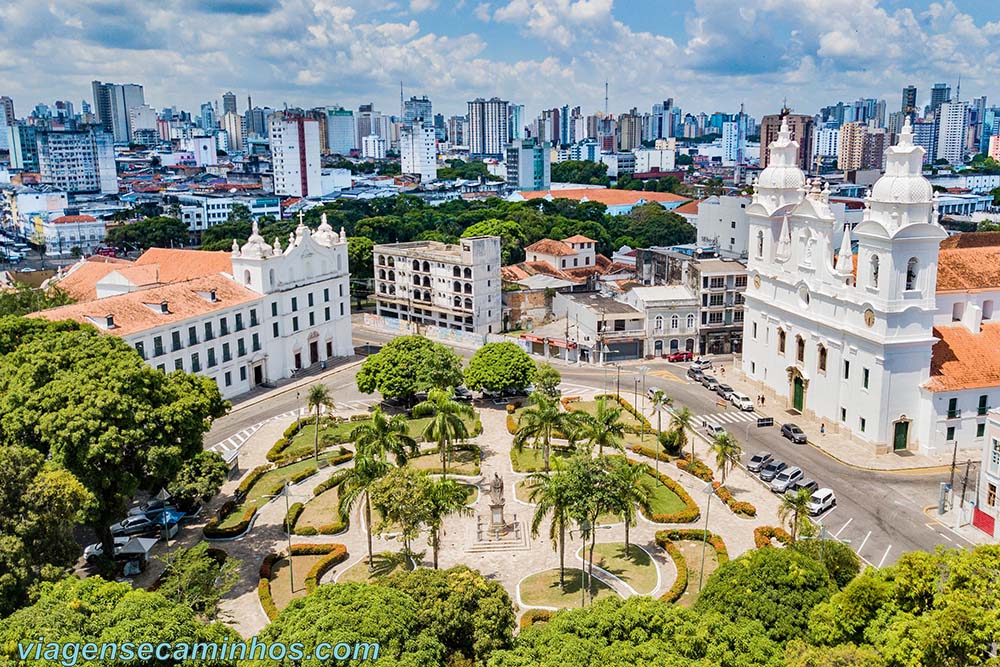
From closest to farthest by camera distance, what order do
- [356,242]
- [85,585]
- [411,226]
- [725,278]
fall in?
[85,585], [725,278], [356,242], [411,226]

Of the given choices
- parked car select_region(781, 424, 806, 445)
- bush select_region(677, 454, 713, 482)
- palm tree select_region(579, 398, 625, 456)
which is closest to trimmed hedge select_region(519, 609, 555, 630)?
palm tree select_region(579, 398, 625, 456)

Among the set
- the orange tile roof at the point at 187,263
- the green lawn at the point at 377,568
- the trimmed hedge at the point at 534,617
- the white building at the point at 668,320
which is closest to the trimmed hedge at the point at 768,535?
the trimmed hedge at the point at 534,617

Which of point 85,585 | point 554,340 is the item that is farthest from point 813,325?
point 85,585

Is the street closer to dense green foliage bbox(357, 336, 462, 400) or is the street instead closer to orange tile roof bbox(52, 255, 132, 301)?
dense green foliage bbox(357, 336, 462, 400)

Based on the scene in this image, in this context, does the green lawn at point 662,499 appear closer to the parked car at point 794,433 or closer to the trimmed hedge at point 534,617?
the trimmed hedge at point 534,617

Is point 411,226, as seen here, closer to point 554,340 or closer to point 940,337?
point 554,340

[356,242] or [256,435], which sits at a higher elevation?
[356,242]

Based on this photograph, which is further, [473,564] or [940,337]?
[940,337]

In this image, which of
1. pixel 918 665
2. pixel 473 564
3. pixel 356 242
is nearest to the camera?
pixel 918 665

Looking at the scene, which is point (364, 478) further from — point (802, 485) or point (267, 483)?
point (802, 485)
